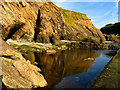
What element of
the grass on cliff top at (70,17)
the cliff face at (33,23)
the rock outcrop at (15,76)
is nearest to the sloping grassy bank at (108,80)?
the rock outcrop at (15,76)

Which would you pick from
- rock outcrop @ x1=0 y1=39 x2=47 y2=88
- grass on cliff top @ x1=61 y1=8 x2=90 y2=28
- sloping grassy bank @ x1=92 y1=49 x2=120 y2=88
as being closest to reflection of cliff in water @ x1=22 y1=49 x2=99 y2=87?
rock outcrop @ x1=0 y1=39 x2=47 y2=88

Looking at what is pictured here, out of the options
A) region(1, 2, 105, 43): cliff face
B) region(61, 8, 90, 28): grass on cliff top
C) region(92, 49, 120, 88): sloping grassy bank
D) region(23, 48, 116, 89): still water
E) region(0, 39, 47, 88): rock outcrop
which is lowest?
region(23, 48, 116, 89): still water

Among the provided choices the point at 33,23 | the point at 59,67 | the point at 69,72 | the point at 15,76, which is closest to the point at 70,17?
the point at 33,23

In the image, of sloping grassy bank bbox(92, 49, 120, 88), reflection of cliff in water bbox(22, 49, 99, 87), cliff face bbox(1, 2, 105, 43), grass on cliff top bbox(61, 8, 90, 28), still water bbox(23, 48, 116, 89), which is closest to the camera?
sloping grassy bank bbox(92, 49, 120, 88)

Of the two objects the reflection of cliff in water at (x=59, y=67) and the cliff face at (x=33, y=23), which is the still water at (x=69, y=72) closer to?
the reflection of cliff in water at (x=59, y=67)

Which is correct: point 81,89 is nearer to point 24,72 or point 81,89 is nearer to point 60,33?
point 24,72

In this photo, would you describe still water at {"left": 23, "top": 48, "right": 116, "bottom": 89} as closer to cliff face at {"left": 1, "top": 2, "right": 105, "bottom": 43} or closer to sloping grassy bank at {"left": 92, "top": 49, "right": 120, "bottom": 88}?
sloping grassy bank at {"left": 92, "top": 49, "right": 120, "bottom": 88}

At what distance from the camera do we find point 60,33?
69.4 meters

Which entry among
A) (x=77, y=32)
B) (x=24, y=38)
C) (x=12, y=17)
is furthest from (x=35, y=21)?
(x=77, y=32)

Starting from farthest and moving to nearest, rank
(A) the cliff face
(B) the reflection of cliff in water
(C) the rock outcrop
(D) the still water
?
(A) the cliff face < (B) the reflection of cliff in water < (D) the still water < (C) the rock outcrop

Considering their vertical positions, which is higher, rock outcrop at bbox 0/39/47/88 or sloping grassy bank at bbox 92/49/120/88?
rock outcrop at bbox 0/39/47/88

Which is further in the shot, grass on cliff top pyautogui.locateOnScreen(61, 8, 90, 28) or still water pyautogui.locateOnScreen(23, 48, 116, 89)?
grass on cliff top pyautogui.locateOnScreen(61, 8, 90, 28)

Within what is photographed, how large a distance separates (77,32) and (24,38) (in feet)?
151

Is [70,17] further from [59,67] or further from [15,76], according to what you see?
[15,76]
